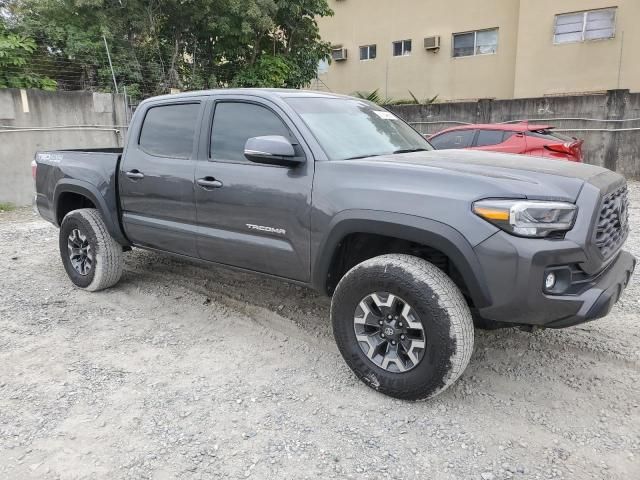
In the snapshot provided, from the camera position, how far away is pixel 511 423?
2.79 m

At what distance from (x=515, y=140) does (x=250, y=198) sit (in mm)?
6675

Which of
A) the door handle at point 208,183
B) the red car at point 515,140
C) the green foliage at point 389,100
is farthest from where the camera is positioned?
the green foliage at point 389,100

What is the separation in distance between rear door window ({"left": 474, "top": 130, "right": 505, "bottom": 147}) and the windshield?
5.25 meters

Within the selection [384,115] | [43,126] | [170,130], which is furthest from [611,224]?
[43,126]

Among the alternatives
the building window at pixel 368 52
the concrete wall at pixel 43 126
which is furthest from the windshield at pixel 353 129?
the building window at pixel 368 52

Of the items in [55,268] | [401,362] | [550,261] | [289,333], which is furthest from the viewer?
[55,268]

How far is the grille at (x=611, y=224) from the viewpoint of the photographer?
8.95ft

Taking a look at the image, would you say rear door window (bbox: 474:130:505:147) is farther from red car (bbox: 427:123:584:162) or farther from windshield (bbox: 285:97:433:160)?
windshield (bbox: 285:97:433:160)

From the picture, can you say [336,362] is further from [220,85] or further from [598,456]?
[220,85]

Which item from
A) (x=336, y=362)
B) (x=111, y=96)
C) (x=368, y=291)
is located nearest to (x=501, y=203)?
(x=368, y=291)

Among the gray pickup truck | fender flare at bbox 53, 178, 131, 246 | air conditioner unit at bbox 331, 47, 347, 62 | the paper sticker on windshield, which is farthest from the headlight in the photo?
air conditioner unit at bbox 331, 47, 347, 62

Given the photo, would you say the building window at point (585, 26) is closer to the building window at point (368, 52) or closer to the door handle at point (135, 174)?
the building window at point (368, 52)

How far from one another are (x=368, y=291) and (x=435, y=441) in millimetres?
863

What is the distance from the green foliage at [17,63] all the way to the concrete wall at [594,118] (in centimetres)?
1047
